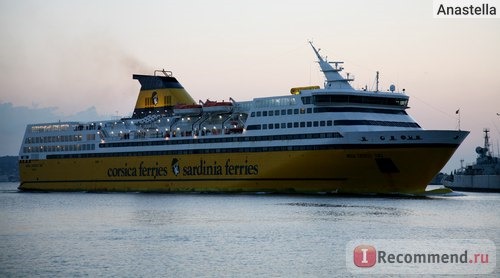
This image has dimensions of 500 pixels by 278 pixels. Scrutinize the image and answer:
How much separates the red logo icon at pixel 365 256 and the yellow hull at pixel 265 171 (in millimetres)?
33751

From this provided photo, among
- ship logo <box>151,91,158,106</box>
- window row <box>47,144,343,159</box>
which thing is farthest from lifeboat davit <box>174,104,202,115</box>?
ship logo <box>151,91,158,106</box>

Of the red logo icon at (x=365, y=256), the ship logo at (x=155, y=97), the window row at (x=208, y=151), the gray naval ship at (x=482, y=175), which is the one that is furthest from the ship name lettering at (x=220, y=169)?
the gray naval ship at (x=482, y=175)

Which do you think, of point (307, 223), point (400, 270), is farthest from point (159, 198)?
point (400, 270)

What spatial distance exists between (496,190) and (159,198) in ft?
234

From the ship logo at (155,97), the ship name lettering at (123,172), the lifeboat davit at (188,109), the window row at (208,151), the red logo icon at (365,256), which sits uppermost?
the ship logo at (155,97)

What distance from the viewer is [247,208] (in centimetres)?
6644

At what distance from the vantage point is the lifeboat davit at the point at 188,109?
309 ft

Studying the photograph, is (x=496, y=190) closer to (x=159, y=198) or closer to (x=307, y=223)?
(x=159, y=198)

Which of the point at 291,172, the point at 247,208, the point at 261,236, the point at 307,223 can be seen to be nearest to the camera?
the point at 261,236

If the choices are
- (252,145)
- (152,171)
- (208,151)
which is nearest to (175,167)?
(152,171)

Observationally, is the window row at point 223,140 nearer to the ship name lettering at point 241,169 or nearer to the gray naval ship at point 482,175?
the ship name lettering at point 241,169

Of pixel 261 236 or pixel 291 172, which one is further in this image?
pixel 291 172

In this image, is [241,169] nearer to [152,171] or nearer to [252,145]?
[252,145]

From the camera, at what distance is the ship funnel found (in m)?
102
